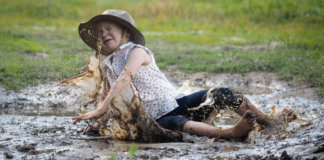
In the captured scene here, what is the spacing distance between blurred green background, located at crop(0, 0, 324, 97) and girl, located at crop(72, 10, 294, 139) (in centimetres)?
54

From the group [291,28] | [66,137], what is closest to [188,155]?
[66,137]

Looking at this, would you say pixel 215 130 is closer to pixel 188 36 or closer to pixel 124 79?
pixel 124 79

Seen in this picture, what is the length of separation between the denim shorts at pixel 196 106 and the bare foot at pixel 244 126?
15.9 inches

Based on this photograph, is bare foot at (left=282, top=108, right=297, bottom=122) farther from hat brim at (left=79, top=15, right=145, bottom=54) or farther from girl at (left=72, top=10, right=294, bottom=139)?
hat brim at (left=79, top=15, right=145, bottom=54)

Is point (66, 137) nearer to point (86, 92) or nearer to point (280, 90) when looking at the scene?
point (86, 92)

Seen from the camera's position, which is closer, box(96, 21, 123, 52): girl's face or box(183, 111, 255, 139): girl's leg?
box(183, 111, 255, 139): girl's leg

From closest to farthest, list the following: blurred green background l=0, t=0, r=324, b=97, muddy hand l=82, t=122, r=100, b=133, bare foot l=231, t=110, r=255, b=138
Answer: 1. bare foot l=231, t=110, r=255, b=138
2. muddy hand l=82, t=122, r=100, b=133
3. blurred green background l=0, t=0, r=324, b=97

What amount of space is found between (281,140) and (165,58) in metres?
5.08

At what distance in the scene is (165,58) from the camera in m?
9.15

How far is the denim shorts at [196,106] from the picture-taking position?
4.39m

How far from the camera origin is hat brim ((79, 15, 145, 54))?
455cm

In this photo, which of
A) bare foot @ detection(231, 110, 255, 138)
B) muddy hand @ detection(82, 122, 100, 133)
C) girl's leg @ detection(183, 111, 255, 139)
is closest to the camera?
bare foot @ detection(231, 110, 255, 138)

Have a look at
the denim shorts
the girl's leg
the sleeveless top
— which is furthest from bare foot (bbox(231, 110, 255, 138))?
the sleeveless top

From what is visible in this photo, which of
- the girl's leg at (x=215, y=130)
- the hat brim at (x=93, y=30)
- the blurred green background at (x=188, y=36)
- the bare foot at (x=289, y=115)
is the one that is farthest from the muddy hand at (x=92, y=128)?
the bare foot at (x=289, y=115)
